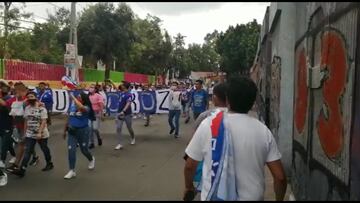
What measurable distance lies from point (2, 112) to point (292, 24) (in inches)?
213

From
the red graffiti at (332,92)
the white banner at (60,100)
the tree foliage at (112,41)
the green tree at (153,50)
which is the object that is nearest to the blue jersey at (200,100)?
the white banner at (60,100)

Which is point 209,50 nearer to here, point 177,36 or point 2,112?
point 177,36

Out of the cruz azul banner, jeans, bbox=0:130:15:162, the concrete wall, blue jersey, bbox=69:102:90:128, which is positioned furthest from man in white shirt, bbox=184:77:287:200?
the cruz azul banner

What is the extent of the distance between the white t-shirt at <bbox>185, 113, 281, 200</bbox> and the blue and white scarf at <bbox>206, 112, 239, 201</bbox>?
39 millimetres

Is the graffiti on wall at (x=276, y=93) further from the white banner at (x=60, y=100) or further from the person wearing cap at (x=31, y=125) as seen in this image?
the white banner at (x=60, y=100)

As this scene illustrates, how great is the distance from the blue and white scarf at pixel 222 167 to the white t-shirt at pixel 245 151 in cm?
4

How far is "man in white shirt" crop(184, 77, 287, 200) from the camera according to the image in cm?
345

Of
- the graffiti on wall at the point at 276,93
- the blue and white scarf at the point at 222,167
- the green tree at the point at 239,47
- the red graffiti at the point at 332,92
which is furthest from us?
the green tree at the point at 239,47

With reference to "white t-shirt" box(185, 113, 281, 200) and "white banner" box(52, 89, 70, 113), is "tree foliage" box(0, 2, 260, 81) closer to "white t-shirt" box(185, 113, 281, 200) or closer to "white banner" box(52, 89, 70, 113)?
"white banner" box(52, 89, 70, 113)

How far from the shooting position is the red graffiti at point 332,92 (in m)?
4.35

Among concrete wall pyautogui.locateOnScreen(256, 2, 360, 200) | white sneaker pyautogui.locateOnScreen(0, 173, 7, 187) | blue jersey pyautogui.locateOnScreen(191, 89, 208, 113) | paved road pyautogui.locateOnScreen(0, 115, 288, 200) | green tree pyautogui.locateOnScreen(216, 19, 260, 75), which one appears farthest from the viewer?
green tree pyautogui.locateOnScreen(216, 19, 260, 75)

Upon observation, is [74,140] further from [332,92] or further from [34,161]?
[332,92]

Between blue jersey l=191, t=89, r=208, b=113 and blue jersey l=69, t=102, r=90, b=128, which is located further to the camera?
blue jersey l=191, t=89, r=208, b=113

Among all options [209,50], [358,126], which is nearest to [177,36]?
[209,50]
